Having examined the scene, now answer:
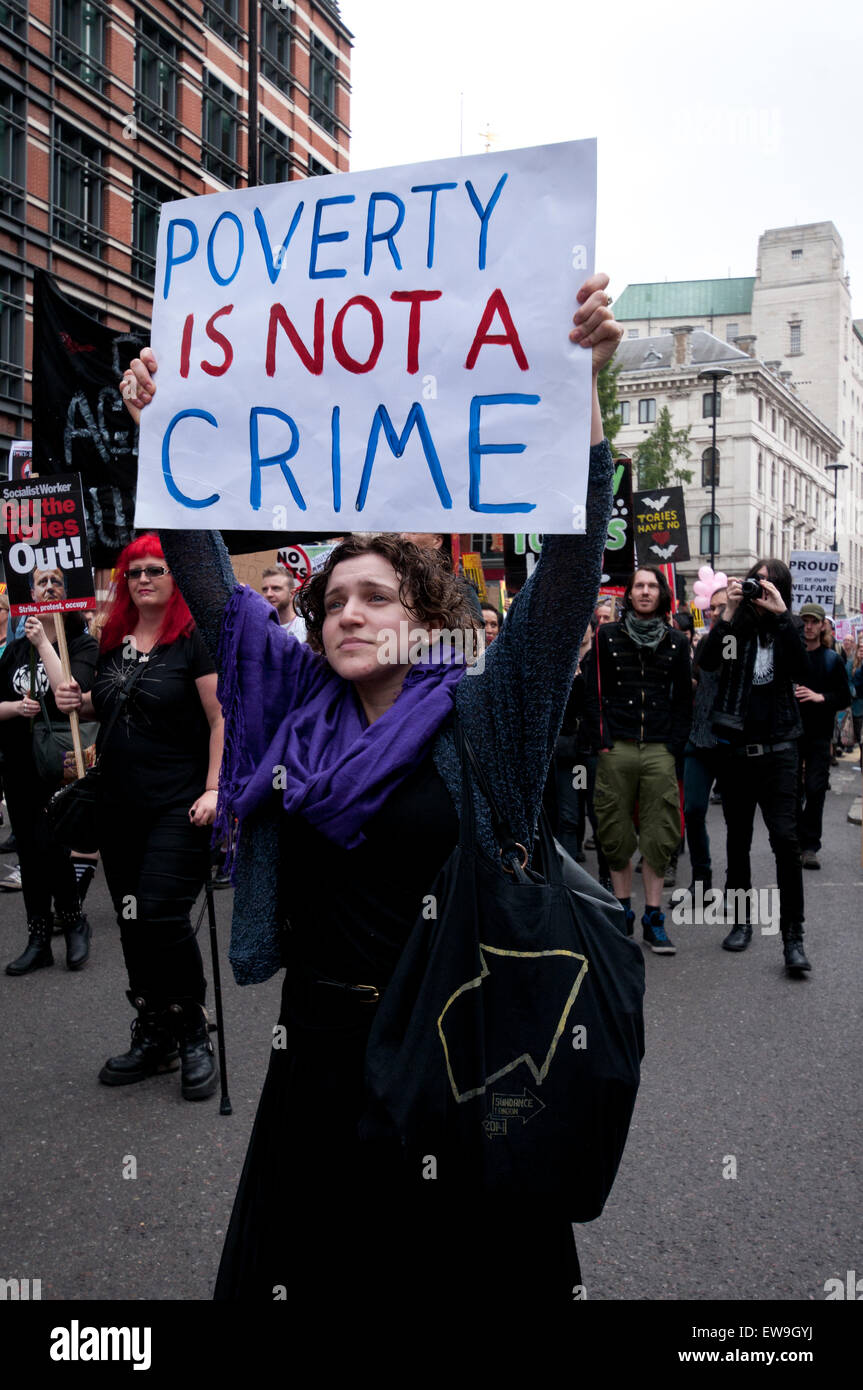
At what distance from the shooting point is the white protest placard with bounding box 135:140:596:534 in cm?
204

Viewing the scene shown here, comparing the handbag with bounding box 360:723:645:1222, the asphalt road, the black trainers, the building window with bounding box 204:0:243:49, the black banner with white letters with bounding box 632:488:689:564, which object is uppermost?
the building window with bounding box 204:0:243:49

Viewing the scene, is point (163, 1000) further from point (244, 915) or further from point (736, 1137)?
point (244, 915)

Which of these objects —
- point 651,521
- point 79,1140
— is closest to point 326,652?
point 79,1140

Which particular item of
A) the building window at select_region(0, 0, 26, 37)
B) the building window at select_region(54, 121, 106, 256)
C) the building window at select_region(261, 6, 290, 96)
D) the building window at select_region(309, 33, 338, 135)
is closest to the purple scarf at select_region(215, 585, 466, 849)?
the building window at select_region(0, 0, 26, 37)

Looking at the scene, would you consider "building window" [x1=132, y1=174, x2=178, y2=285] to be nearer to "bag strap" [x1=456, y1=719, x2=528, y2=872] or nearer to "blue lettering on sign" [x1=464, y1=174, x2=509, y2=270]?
"blue lettering on sign" [x1=464, y1=174, x2=509, y2=270]

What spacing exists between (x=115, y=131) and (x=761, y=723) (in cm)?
2556

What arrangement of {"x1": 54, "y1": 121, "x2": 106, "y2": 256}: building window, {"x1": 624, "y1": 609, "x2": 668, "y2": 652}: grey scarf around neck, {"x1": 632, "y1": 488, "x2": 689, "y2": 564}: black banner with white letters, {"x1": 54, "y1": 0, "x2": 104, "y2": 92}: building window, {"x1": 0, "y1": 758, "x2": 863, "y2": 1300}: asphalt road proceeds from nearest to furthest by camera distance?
{"x1": 0, "y1": 758, "x2": 863, "y2": 1300}: asphalt road, {"x1": 624, "y1": 609, "x2": 668, "y2": 652}: grey scarf around neck, {"x1": 632, "y1": 488, "x2": 689, "y2": 564}: black banner with white letters, {"x1": 54, "y1": 0, "x2": 104, "y2": 92}: building window, {"x1": 54, "y1": 121, "x2": 106, "y2": 256}: building window

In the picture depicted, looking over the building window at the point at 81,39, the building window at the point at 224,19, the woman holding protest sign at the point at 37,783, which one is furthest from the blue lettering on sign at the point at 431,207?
the building window at the point at 224,19

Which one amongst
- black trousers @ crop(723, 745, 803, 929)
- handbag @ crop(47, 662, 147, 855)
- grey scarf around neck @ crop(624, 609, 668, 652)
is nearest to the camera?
handbag @ crop(47, 662, 147, 855)

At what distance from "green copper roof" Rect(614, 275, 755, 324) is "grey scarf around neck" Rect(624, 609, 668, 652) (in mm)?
94774

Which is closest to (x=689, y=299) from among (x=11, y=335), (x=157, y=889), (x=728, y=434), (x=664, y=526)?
(x=728, y=434)

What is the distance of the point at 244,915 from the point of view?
85.7 inches

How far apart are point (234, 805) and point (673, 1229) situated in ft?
6.75
